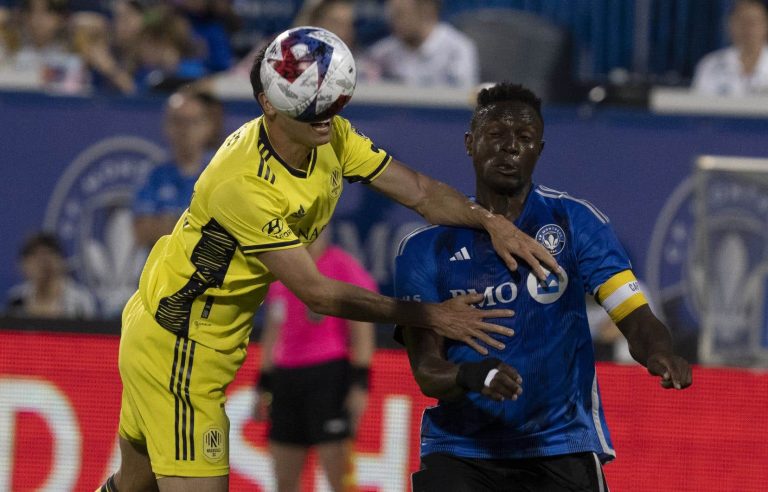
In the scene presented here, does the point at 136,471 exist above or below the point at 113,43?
below

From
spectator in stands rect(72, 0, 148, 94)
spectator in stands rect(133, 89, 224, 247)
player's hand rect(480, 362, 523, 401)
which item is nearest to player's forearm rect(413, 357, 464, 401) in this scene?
player's hand rect(480, 362, 523, 401)

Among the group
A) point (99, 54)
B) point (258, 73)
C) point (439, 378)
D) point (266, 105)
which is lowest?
point (439, 378)

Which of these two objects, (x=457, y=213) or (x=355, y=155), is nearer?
(x=457, y=213)

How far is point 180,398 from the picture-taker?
573 cm

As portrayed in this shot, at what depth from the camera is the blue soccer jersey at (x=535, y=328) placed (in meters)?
5.11

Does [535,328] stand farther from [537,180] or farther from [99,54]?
[99,54]

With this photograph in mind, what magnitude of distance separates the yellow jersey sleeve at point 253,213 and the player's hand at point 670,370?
142 cm

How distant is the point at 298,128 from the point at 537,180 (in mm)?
4878

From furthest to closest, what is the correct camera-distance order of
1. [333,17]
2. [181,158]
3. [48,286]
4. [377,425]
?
[48,286] → [333,17] → [181,158] → [377,425]

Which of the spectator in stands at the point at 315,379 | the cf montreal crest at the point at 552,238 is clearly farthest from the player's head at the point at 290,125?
the spectator in stands at the point at 315,379

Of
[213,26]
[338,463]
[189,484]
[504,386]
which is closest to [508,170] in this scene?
[504,386]

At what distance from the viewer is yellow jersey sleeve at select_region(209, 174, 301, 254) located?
521cm

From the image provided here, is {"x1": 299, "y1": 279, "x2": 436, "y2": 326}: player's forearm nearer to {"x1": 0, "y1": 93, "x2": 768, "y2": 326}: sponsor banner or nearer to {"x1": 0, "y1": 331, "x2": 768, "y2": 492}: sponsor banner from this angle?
{"x1": 0, "y1": 331, "x2": 768, "y2": 492}: sponsor banner

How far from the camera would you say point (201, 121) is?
30.5 ft
